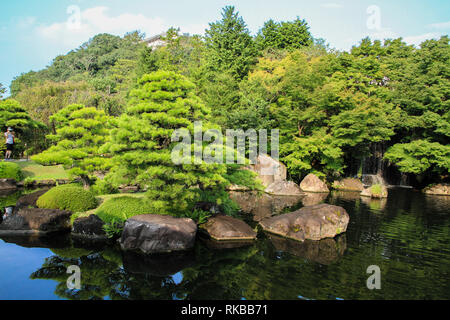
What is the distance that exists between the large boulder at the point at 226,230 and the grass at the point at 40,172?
14.6 metres

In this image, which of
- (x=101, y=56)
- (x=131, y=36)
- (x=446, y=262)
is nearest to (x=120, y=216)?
(x=446, y=262)

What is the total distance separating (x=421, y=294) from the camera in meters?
6.71

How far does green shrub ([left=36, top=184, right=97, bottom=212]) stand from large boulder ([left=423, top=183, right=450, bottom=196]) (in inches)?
1045

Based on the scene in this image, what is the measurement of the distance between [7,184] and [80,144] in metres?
9.49

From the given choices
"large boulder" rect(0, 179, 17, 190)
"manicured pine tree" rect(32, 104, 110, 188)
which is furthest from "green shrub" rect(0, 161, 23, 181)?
"manicured pine tree" rect(32, 104, 110, 188)

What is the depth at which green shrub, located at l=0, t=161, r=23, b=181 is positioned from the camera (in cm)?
1944

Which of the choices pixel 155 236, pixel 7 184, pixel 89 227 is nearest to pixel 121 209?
pixel 89 227

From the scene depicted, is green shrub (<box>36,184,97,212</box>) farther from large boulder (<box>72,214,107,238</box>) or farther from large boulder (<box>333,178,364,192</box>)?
large boulder (<box>333,178,364,192</box>)

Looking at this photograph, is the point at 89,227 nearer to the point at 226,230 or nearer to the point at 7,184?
the point at 226,230

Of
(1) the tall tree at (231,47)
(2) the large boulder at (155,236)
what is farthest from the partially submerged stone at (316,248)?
(1) the tall tree at (231,47)

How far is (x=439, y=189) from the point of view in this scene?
2456cm

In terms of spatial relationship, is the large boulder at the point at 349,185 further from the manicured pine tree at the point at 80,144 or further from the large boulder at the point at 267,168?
the manicured pine tree at the point at 80,144
